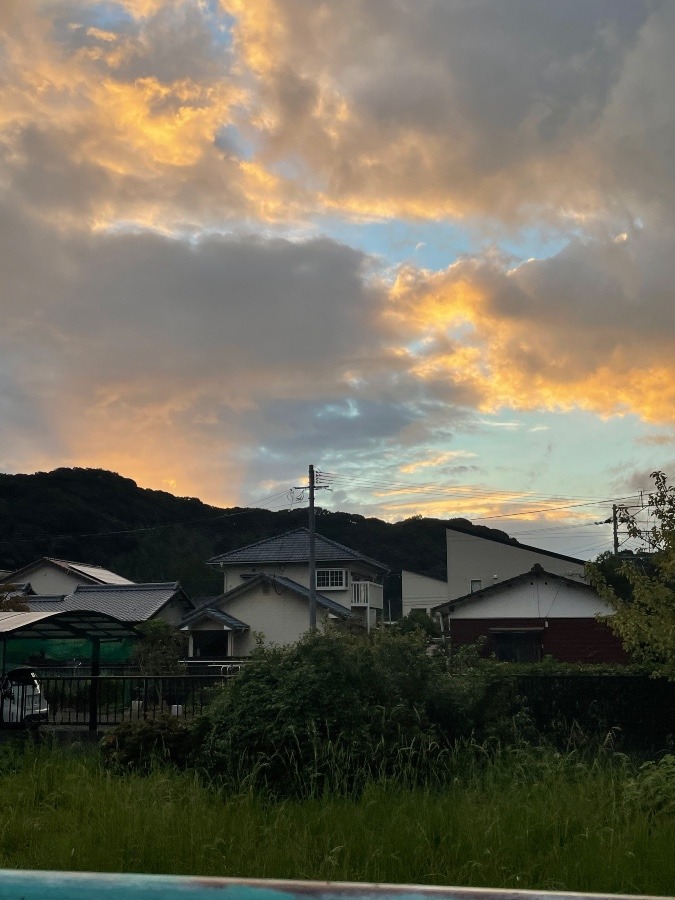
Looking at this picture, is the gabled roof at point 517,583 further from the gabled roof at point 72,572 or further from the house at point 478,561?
the gabled roof at point 72,572

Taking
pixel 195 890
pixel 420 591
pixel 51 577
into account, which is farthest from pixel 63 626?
pixel 420 591

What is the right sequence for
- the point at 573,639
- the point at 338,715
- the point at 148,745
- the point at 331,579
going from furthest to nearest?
the point at 331,579
the point at 573,639
the point at 148,745
the point at 338,715

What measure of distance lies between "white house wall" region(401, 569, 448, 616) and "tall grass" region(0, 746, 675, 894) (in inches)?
2707

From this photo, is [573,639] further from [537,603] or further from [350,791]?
[350,791]

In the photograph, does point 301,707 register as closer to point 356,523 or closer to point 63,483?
point 63,483

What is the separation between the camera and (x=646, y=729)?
52.5 ft

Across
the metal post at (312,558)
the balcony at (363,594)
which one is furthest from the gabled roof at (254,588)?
the balcony at (363,594)

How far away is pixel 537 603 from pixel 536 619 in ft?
2.22

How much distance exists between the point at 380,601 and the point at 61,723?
159 ft

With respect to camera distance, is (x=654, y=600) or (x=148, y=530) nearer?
(x=654, y=600)

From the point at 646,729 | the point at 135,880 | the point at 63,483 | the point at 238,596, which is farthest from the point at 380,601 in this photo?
the point at 135,880

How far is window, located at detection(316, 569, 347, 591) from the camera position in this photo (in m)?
57.8

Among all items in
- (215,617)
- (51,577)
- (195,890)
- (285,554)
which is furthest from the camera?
(285,554)

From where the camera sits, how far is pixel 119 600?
4588cm
